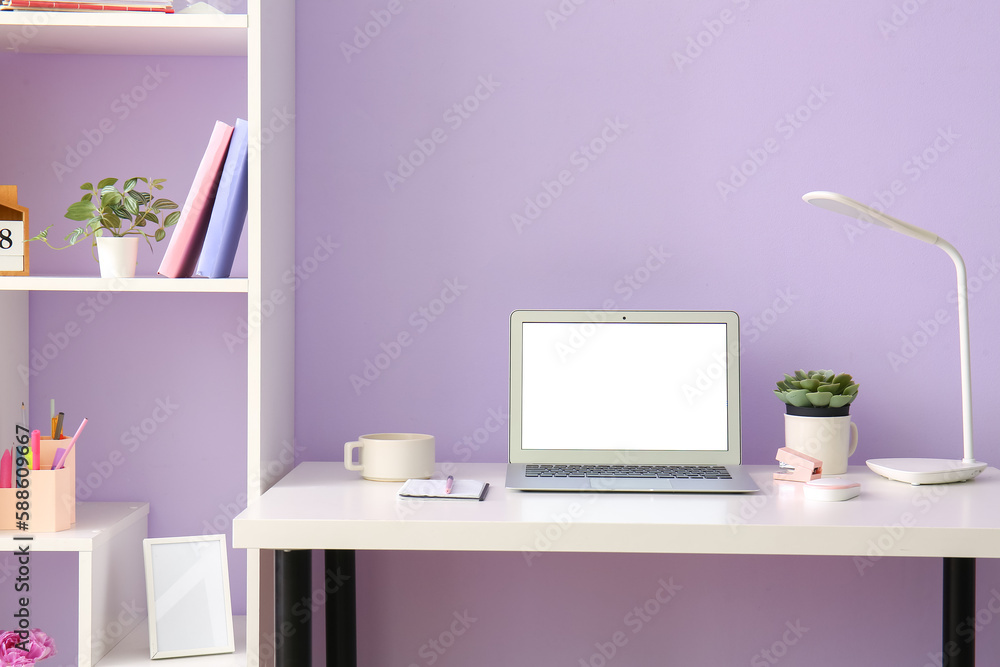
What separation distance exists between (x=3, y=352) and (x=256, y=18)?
751mm

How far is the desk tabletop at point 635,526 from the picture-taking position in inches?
41.4

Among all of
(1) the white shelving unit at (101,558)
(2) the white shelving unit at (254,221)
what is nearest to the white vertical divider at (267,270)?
(2) the white shelving unit at (254,221)

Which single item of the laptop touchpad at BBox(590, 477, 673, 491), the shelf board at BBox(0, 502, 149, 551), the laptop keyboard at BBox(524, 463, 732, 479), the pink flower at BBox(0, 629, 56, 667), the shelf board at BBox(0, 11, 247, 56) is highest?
the shelf board at BBox(0, 11, 247, 56)

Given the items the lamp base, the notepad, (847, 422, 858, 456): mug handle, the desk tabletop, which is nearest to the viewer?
the desk tabletop

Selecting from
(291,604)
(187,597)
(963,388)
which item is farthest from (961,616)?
(187,597)

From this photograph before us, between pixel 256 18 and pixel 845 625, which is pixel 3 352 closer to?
pixel 256 18

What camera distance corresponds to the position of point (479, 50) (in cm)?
156

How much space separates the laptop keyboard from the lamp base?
0.27m

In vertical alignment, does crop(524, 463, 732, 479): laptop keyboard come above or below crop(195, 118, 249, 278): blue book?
below

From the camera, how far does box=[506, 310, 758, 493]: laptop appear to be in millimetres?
1393

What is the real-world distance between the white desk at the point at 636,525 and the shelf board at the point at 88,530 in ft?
0.96

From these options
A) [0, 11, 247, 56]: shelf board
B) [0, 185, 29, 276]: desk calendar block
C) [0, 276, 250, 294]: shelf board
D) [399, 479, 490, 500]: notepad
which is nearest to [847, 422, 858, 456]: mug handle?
[399, 479, 490, 500]: notepad

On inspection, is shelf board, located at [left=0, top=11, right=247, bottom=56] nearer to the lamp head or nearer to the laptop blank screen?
the laptop blank screen

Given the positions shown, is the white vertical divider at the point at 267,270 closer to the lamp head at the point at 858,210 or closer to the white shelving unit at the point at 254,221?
the white shelving unit at the point at 254,221
